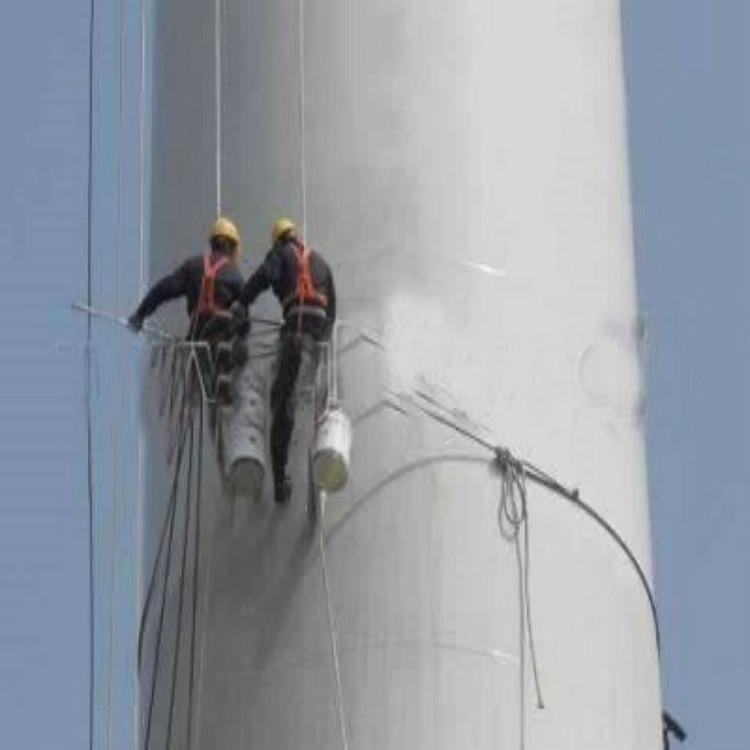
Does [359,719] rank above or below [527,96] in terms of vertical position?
below

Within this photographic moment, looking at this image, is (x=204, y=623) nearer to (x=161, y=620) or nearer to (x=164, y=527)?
(x=161, y=620)

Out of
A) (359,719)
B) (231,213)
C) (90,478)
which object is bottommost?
(359,719)

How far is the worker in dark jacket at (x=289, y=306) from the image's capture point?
2462 cm

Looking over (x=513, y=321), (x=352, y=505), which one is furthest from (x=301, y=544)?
(x=513, y=321)

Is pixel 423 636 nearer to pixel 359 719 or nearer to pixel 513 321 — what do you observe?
pixel 359 719

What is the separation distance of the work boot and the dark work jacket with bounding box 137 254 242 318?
3.95 ft

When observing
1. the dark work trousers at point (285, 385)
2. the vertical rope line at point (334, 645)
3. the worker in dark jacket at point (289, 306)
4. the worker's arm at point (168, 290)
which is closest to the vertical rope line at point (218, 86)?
the worker's arm at point (168, 290)

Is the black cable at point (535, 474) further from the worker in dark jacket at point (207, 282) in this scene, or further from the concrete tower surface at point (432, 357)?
the worker in dark jacket at point (207, 282)

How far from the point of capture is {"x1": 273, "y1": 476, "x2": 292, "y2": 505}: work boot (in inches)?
976

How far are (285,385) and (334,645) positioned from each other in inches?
69.5

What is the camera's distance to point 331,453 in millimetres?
24344

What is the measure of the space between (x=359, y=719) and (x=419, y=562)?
1156mm

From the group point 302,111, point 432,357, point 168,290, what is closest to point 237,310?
point 168,290

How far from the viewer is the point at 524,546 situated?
81.6ft
